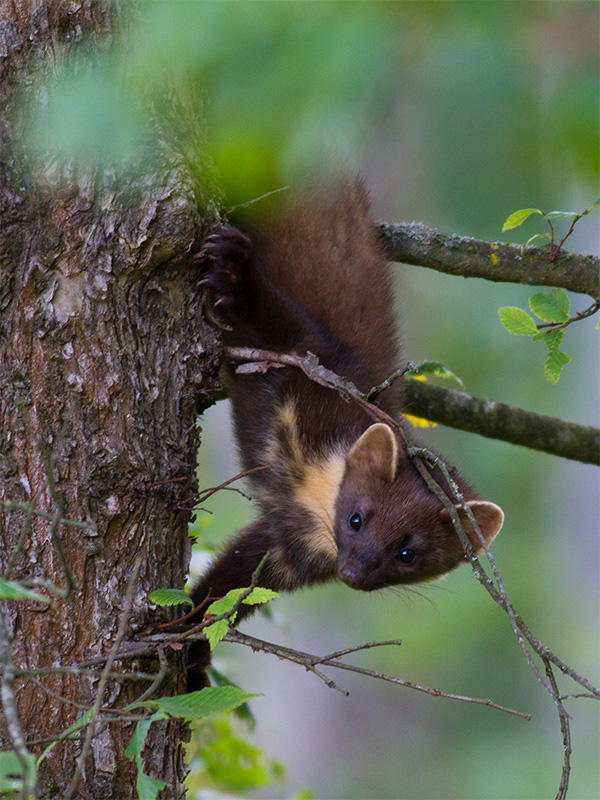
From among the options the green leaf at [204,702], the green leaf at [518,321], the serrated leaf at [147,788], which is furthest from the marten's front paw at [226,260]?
the serrated leaf at [147,788]

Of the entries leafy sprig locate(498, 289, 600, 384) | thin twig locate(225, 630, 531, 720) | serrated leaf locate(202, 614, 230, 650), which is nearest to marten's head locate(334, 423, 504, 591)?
leafy sprig locate(498, 289, 600, 384)

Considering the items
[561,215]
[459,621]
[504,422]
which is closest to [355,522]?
[504,422]

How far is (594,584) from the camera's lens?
1370cm

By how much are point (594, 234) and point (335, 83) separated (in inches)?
492

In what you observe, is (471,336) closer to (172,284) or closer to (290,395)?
(290,395)

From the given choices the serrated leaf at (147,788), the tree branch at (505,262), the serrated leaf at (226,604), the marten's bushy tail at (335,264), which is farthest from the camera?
the marten's bushy tail at (335,264)

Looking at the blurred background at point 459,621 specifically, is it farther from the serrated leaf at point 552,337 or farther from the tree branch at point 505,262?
the serrated leaf at point 552,337

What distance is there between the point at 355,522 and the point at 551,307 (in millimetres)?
1627

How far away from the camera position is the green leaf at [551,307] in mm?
3457

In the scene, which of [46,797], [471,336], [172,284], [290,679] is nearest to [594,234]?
[471,336]

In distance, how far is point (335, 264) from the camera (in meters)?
4.88

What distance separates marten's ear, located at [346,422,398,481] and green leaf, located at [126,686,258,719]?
194cm

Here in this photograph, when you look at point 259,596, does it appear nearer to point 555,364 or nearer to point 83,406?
point 83,406

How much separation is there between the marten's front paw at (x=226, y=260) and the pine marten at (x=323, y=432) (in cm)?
1
